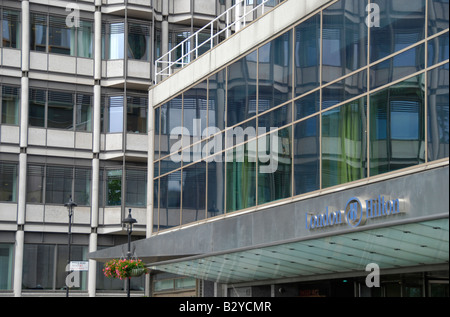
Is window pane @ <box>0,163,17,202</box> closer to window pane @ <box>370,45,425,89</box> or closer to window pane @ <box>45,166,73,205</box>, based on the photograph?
window pane @ <box>45,166,73,205</box>

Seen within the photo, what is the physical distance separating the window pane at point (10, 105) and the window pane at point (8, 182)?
7.24 ft

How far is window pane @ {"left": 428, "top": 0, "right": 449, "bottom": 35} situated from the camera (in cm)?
1897

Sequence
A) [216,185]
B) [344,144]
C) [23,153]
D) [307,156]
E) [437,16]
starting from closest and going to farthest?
[437,16], [344,144], [307,156], [216,185], [23,153]

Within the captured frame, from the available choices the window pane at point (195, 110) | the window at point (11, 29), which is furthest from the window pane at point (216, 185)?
the window at point (11, 29)

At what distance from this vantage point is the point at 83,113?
46.4 m

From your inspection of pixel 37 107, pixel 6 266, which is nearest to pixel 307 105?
pixel 37 107

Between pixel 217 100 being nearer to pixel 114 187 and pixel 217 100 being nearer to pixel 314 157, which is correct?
pixel 314 157

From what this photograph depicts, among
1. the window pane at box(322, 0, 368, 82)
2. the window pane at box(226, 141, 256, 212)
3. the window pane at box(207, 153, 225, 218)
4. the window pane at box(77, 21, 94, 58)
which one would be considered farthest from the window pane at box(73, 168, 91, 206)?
→ the window pane at box(322, 0, 368, 82)

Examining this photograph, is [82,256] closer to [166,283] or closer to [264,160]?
[166,283]

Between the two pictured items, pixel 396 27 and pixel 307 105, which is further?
pixel 307 105

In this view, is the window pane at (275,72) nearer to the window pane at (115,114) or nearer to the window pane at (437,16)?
the window pane at (437,16)

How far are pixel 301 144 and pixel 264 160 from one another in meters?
2.27

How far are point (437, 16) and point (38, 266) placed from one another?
30.0m

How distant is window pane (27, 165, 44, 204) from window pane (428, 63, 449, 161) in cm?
2927
